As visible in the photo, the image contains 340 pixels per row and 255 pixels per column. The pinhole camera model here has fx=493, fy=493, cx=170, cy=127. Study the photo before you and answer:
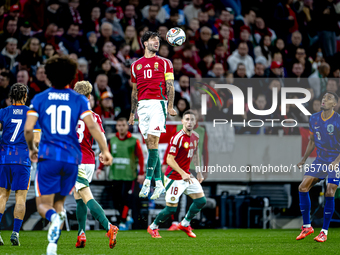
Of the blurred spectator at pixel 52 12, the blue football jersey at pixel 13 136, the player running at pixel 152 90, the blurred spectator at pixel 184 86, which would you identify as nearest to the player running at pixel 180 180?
the player running at pixel 152 90

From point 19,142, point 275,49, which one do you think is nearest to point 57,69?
point 19,142

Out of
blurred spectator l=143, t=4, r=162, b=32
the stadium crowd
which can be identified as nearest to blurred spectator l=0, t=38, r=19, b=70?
the stadium crowd

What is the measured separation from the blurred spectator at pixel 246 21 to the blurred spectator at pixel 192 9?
4.08 ft

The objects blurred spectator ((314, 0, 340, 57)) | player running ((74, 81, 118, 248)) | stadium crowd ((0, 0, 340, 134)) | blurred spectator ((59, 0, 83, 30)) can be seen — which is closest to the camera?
player running ((74, 81, 118, 248))

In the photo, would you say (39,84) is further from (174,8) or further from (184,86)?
(174,8)

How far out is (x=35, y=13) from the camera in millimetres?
13602

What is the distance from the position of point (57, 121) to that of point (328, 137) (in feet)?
17.8

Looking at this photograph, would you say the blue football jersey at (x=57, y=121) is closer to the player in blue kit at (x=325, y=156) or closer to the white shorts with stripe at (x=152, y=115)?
the white shorts with stripe at (x=152, y=115)

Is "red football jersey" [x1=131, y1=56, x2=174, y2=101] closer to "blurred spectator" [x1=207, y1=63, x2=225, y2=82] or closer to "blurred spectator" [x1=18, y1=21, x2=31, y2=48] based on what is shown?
"blurred spectator" [x1=207, y1=63, x2=225, y2=82]

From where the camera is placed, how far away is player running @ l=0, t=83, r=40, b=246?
298 inches

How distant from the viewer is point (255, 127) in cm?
1161

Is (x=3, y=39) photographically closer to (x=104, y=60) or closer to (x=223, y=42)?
(x=104, y=60)

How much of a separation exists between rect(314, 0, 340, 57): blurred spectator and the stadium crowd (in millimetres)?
30

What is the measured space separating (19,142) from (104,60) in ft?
16.2
